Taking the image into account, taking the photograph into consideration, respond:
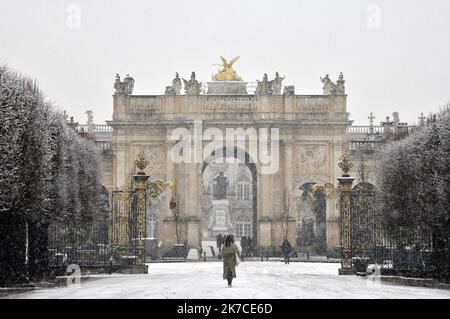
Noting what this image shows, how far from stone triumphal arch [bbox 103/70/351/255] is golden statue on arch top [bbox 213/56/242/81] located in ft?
12.2

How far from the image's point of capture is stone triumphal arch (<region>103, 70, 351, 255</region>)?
53219mm

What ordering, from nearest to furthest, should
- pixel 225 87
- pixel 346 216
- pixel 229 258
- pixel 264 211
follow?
pixel 229 258
pixel 346 216
pixel 264 211
pixel 225 87

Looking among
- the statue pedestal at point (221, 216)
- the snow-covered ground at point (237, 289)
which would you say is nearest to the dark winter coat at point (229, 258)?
the snow-covered ground at point (237, 289)

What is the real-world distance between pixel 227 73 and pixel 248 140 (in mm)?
6441

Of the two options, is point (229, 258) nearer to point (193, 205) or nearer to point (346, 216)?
point (346, 216)

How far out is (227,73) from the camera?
57.8 m

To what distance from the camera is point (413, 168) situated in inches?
1201

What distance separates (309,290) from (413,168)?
9.77 metres

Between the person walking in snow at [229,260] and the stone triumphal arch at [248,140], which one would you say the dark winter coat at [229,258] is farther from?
the stone triumphal arch at [248,140]

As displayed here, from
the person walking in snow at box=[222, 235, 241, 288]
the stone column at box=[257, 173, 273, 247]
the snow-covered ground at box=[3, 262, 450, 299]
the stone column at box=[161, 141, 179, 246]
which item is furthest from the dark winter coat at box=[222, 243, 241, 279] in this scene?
the stone column at box=[161, 141, 179, 246]

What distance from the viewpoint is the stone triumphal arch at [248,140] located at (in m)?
53.2

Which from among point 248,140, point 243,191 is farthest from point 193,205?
point 243,191
